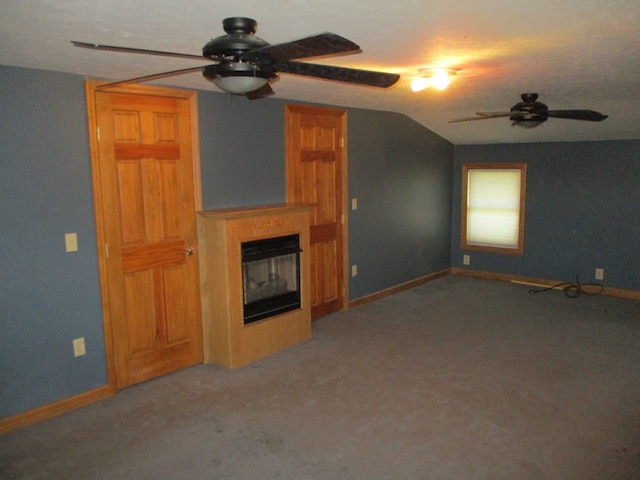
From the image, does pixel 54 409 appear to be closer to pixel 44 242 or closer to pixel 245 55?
pixel 44 242

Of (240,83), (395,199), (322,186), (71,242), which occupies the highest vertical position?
(240,83)

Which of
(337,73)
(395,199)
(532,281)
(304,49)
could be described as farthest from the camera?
(532,281)

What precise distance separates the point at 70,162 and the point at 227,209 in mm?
1275

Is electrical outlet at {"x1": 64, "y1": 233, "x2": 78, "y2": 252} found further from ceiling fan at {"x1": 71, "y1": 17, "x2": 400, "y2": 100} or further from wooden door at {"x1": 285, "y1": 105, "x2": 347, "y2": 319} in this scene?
wooden door at {"x1": 285, "y1": 105, "x2": 347, "y2": 319}

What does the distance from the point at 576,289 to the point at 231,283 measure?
4.56m

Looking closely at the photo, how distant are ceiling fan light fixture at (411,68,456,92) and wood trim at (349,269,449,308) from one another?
9.53 ft

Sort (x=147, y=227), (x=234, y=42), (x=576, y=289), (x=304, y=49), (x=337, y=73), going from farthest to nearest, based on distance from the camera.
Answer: (x=576, y=289) < (x=147, y=227) < (x=337, y=73) < (x=234, y=42) < (x=304, y=49)

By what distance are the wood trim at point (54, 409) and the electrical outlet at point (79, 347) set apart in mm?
286

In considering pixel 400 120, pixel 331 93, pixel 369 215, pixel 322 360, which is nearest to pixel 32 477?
pixel 322 360

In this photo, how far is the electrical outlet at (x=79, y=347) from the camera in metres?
3.38

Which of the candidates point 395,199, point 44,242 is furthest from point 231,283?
point 395,199

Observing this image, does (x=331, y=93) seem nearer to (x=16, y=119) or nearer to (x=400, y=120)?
(x=400, y=120)

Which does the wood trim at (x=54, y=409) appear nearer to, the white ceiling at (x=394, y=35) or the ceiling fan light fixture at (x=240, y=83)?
the white ceiling at (x=394, y=35)

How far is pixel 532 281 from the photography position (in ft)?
21.9
